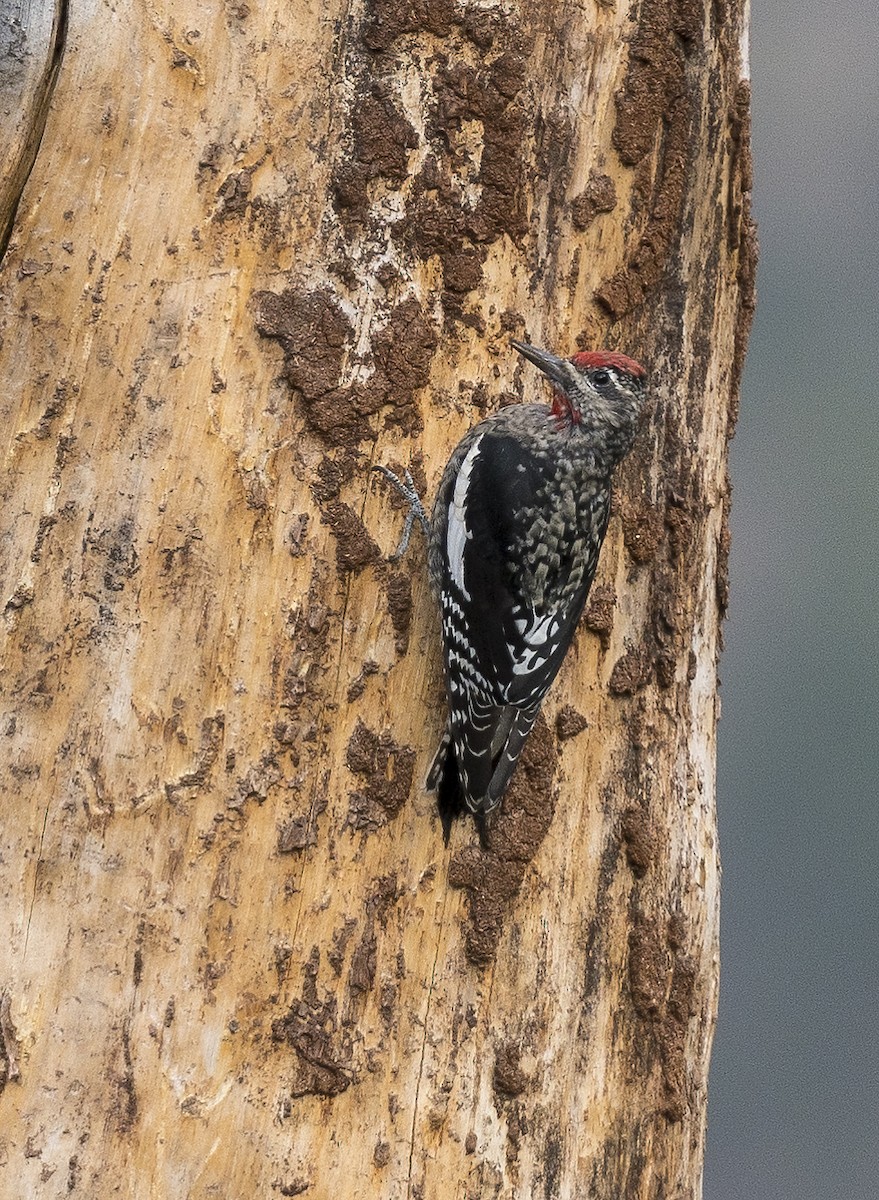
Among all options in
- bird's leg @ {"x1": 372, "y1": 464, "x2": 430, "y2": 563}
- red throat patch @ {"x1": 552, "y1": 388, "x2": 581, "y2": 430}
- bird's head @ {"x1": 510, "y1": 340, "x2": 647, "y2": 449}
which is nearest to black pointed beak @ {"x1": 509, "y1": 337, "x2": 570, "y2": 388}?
bird's head @ {"x1": 510, "y1": 340, "x2": 647, "y2": 449}

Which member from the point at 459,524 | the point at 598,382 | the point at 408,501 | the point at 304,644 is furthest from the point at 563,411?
the point at 304,644

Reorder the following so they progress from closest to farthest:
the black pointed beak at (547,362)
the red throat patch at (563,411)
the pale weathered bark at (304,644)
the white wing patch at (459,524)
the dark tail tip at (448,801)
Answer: the pale weathered bark at (304,644) < the dark tail tip at (448,801) < the black pointed beak at (547,362) < the white wing patch at (459,524) < the red throat patch at (563,411)

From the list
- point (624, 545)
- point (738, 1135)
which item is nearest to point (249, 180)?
point (624, 545)

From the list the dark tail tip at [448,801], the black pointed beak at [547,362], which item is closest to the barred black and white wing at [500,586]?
the dark tail tip at [448,801]

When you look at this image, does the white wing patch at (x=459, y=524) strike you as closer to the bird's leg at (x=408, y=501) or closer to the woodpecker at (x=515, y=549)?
the woodpecker at (x=515, y=549)

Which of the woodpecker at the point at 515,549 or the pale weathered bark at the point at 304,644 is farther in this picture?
the woodpecker at the point at 515,549

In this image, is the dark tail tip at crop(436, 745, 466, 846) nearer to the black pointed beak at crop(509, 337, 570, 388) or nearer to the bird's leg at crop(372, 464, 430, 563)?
the bird's leg at crop(372, 464, 430, 563)
